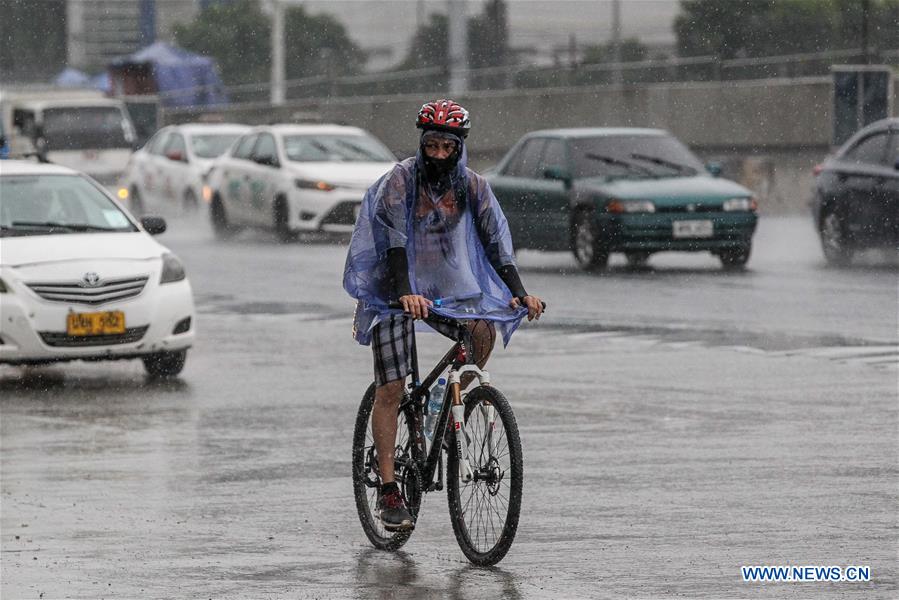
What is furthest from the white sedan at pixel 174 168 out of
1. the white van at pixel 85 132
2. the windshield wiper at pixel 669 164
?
the windshield wiper at pixel 669 164

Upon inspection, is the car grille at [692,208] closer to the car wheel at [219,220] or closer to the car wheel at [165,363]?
the car wheel at [165,363]

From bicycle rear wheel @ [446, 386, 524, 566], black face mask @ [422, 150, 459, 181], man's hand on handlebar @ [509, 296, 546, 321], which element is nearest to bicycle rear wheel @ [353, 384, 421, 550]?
bicycle rear wheel @ [446, 386, 524, 566]

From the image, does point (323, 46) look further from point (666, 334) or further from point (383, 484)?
point (383, 484)

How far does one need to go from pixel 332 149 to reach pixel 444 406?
74.2 ft

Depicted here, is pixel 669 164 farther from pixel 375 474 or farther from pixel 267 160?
pixel 375 474

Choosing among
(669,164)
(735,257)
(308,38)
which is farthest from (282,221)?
(308,38)

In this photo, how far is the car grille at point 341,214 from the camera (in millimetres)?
28875

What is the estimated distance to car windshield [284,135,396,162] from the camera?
98.2 ft

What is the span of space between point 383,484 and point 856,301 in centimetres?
1158

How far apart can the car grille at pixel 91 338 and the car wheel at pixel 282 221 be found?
15.7 m

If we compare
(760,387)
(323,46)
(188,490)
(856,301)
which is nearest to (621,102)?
(856,301)

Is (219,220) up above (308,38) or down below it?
below

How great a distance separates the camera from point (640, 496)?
909cm

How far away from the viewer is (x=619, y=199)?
73.6 feet
